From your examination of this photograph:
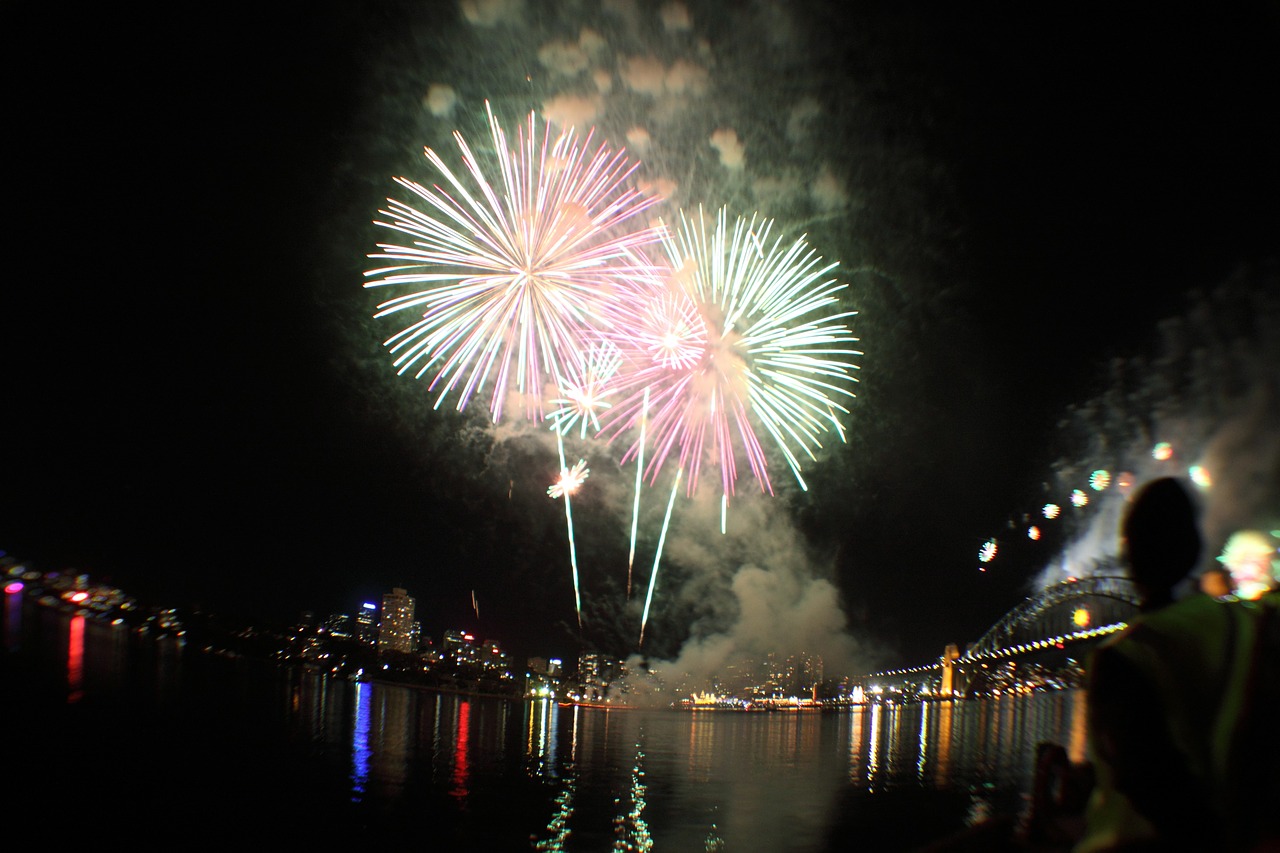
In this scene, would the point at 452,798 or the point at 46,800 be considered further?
the point at 452,798

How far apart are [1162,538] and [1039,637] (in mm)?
108959

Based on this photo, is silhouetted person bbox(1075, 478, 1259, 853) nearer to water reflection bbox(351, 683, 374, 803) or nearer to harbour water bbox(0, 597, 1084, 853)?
harbour water bbox(0, 597, 1084, 853)

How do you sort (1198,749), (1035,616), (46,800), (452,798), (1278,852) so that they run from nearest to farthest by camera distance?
(1198,749) → (1278,852) → (46,800) → (452,798) → (1035,616)

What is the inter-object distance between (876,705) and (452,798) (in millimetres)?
172408

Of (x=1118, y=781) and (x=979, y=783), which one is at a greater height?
(x=1118, y=781)

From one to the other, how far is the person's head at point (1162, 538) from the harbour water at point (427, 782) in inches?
607

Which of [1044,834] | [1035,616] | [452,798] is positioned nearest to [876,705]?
[1035,616]

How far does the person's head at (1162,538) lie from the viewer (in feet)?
5.55

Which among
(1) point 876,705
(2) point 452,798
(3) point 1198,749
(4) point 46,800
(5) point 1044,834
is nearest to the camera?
(3) point 1198,749

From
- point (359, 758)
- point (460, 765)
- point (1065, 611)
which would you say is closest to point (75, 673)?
point (359, 758)

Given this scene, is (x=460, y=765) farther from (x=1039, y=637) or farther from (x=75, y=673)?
(x=1039, y=637)

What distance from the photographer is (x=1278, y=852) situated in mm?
1642

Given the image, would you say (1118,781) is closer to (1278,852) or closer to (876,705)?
(1278,852)

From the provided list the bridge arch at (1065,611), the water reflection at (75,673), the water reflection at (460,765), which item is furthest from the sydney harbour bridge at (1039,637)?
the water reflection at (75,673)
